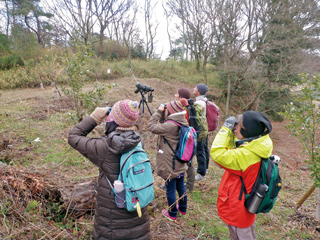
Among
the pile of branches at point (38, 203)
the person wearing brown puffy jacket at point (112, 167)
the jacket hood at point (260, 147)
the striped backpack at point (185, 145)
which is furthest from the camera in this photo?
the striped backpack at point (185, 145)

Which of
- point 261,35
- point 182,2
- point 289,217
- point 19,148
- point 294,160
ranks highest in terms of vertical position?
point 182,2

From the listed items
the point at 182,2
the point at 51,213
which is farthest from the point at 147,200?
the point at 182,2

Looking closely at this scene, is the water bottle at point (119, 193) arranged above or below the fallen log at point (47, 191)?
above

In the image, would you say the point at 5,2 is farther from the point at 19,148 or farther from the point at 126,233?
the point at 126,233

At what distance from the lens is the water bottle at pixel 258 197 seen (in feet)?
6.23

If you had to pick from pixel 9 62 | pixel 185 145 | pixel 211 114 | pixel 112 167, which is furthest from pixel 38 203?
pixel 9 62

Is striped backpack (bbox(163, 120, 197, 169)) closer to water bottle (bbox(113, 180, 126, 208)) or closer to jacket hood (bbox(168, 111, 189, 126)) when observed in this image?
jacket hood (bbox(168, 111, 189, 126))

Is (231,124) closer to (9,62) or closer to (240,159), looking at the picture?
(240,159)

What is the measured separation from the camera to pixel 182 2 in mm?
14000

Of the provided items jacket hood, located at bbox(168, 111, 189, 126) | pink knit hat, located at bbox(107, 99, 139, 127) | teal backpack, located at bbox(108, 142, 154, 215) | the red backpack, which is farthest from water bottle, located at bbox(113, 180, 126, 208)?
the red backpack

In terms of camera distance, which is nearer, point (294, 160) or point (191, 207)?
point (191, 207)

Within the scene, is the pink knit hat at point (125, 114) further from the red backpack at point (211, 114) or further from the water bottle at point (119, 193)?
the red backpack at point (211, 114)

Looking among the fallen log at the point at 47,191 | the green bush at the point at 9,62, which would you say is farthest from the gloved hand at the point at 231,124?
the green bush at the point at 9,62

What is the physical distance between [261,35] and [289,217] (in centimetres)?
1181
